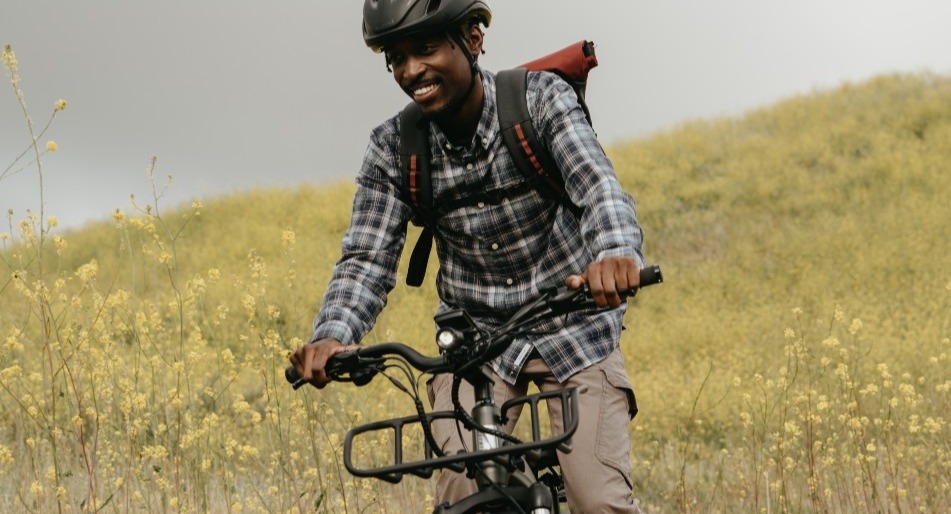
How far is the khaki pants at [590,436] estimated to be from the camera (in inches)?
138

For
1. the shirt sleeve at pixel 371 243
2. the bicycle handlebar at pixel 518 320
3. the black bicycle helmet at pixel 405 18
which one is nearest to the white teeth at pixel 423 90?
the black bicycle helmet at pixel 405 18

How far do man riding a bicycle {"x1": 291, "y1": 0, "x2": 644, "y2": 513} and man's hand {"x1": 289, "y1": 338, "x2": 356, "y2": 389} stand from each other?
0.19 m

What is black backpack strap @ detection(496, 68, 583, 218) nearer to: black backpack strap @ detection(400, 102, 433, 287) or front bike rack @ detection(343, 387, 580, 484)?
black backpack strap @ detection(400, 102, 433, 287)

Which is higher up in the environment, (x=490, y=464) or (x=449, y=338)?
(x=449, y=338)

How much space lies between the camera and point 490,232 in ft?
12.8

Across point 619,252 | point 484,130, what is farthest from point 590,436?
point 484,130

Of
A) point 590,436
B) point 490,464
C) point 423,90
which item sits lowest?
point 590,436

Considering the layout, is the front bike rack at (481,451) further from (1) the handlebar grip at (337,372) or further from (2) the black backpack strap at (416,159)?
(2) the black backpack strap at (416,159)

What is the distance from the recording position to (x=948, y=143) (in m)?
25.0

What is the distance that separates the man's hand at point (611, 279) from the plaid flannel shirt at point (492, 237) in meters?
0.88

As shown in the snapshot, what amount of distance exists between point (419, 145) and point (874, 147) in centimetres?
2365

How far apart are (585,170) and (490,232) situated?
439mm

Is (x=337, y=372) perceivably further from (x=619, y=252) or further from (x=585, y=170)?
(x=585, y=170)

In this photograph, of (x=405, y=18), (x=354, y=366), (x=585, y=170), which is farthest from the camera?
(x=585, y=170)
